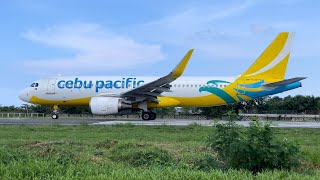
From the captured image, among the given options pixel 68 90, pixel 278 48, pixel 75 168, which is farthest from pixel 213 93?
pixel 75 168

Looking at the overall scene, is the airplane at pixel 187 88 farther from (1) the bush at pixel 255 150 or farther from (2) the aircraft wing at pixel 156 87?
(1) the bush at pixel 255 150

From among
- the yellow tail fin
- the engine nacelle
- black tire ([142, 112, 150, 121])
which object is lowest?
black tire ([142, 112, 150, 121])

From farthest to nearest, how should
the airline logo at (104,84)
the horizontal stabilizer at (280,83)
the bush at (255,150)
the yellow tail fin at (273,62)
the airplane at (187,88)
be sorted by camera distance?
the airline logo at (104,84) < the yellow tail fin at (273,62) < the airplane at (187,88) < the horizontal stabilizer at (280,83) < the bush at (255,150)

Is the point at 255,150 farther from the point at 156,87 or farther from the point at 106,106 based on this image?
the point at 156,87

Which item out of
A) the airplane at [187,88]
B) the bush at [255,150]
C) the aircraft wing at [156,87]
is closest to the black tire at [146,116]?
the airplane at [187,88]

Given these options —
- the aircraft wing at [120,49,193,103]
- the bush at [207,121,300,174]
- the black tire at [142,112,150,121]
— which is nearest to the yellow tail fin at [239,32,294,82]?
the aircraft wing at [120,49,193,103]

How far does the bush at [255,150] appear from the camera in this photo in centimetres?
691

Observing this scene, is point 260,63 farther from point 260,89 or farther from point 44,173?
point 44,173

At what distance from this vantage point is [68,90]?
33.5 metres

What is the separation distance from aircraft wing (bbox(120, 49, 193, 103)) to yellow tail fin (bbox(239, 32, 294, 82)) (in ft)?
17.9

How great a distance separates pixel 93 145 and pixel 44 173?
17.2 feet

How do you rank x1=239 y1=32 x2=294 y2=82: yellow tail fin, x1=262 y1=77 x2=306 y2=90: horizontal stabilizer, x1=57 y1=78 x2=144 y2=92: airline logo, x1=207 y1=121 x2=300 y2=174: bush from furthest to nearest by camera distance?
x1=57 y1=78 x2=144 y2=92: airline logo → x1=239 y1=32 x2=294 y2=82: yellow tail fin → x1=262 y1=77 x2=306 y2=90: horizontal stabilizer → x1=207 y1=121 x2=300 y2=174: bush

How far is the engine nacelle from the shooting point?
29828 mm

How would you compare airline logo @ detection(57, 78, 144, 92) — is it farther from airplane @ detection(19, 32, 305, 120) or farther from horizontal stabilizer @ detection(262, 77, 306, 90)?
horizontal stabilizer @ detection(262, 77, 306, 90)
